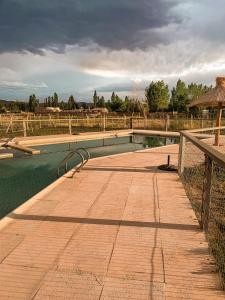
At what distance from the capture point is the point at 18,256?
3.48 m

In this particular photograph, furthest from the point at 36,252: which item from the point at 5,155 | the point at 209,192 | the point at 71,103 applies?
the point at 71,103

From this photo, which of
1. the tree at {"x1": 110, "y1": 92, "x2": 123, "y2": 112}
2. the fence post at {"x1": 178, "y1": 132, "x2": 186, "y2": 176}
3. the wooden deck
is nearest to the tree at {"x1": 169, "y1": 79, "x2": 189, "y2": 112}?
the tree at {"x1": 110, "y1": 92, "x2": 123, "y2": 112}

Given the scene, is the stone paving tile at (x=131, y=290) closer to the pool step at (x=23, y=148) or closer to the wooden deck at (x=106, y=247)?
the wooden deck at (x=106, y=247)

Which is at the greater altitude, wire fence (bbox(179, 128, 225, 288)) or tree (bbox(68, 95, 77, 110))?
tree (bbox(68, 95, 77, 110))

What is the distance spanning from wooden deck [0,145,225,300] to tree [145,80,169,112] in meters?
45.4

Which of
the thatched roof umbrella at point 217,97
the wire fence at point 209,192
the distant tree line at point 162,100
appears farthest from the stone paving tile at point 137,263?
the distant tree line at point 162,100

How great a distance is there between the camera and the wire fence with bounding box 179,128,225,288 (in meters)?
3.58

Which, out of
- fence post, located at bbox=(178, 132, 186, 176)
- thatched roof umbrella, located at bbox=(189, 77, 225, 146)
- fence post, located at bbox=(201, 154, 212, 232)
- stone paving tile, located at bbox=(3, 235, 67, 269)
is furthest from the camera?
thatched roof umbrella, located at bbox=(189, 77, 225, 146)

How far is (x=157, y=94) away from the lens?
5044 cm

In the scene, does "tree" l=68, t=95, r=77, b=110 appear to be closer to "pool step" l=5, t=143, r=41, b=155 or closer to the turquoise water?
the turquoise water

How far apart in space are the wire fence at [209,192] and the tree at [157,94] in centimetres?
4178

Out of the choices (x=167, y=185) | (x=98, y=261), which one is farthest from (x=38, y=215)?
(x=167, y=185)

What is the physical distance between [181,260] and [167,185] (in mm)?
3327

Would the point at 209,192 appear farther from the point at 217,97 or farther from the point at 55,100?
the point at 55,100
